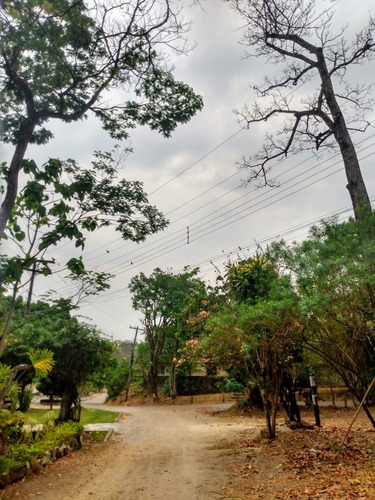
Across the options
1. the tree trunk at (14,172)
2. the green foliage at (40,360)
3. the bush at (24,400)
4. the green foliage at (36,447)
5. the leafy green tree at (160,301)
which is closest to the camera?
the tree trunk at (14,172)

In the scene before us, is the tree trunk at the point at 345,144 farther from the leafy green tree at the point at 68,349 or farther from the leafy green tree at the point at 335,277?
the leafy green tree at the point at 68,349

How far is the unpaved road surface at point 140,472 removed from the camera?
582cm

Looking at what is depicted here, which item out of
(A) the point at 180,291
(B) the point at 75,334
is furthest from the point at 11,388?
(A) the point at 180,291

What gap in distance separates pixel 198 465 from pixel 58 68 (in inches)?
318

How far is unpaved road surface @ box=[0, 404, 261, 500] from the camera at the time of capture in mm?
5824

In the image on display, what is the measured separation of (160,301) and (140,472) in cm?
2212

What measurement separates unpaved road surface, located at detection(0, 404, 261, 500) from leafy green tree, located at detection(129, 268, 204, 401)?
17051 millimetres

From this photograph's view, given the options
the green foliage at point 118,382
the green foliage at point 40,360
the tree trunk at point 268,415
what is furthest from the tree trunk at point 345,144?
the green foliage at point 118,382

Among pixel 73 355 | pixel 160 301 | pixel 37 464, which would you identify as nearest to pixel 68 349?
pixel 73 355

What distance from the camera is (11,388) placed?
22.2ft

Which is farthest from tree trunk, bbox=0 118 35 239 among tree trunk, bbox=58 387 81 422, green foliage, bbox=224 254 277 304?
green foliage, bbox=224 254 277 304

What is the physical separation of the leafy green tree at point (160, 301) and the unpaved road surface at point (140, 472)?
55.9 ft

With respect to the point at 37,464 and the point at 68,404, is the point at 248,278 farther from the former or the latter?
the point at 37,464

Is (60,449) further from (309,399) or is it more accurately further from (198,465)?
(309,399)
